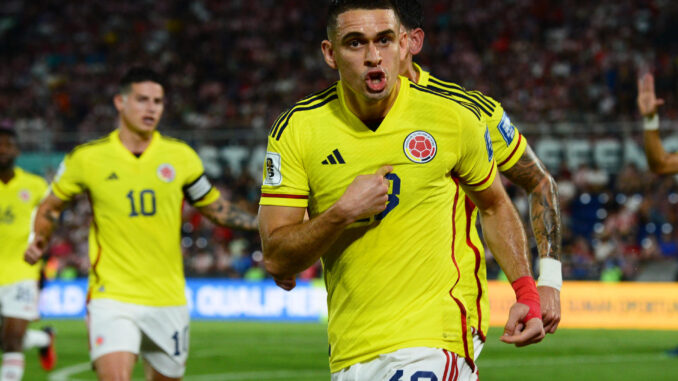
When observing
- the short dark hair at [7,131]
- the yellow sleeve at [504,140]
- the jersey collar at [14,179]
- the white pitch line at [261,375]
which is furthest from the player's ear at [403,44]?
the white pitch line at [261,375]

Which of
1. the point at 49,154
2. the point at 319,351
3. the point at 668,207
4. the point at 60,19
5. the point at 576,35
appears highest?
the point at 60,19

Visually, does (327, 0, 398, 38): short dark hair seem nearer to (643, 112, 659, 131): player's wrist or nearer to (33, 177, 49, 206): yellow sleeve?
(643, 112, 659, 131): player's wrist

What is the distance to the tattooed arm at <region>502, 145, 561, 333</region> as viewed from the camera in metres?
4.71

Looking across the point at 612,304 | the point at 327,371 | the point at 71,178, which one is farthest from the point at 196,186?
the point at 612,304

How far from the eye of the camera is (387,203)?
3918 millimetres

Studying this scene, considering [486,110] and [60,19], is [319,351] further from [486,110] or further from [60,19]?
[60,19]

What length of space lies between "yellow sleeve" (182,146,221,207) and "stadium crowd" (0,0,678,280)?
505 inches

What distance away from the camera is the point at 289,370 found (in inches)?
513

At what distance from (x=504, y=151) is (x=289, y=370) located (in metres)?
8.83

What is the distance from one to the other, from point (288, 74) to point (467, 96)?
2533 cm

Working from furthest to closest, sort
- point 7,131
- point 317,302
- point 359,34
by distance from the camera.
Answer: point 317,302, point 7,131, point 359,34

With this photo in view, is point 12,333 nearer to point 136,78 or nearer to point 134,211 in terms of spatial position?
point 134,211

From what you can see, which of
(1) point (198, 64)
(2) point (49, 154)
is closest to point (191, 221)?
(2) point (49, 154)

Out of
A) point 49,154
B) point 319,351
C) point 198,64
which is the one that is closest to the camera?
point 319,351
